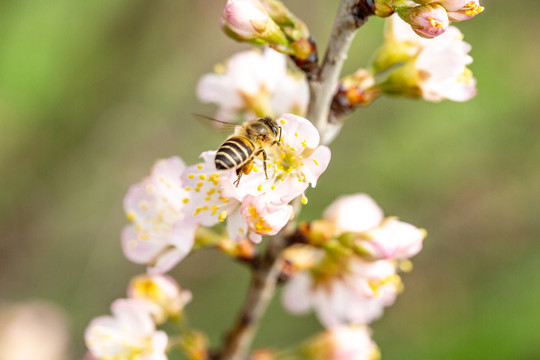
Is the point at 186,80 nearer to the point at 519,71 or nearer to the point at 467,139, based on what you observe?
the point at 467,139

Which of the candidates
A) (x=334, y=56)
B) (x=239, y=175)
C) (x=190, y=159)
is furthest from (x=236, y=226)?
(x=190, y=159)

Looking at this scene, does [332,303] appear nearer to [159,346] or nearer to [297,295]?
[297,295]

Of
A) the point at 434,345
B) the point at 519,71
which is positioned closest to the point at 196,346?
the point at 434,345

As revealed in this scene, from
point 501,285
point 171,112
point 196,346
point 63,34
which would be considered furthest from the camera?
point 171,112

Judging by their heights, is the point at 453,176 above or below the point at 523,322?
above

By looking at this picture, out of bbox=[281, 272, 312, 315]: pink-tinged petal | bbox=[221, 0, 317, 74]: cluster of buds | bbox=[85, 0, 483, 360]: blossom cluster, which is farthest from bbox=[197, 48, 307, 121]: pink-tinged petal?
bbox=[281, 272, 312, 315]: pink-tinged petal

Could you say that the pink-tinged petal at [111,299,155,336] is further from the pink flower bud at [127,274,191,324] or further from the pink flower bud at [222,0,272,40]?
the pink flower bud at [222,0,272,40]

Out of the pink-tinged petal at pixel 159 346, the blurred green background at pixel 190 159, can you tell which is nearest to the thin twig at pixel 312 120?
the pink-tinged petal at pixel 159 346
